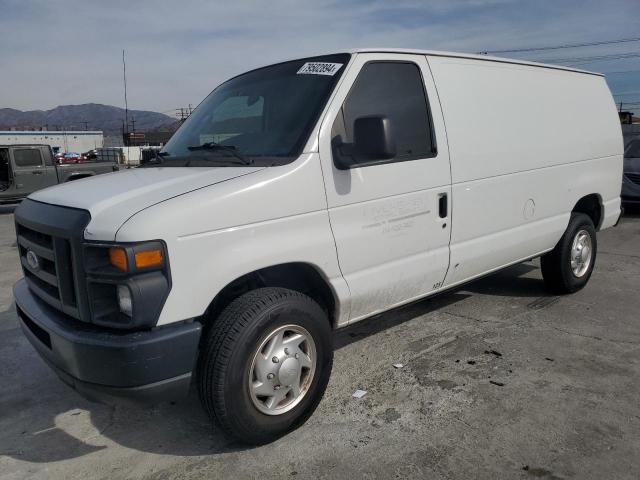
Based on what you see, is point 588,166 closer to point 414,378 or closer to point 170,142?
point 414,378

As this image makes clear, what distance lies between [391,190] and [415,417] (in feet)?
4.61

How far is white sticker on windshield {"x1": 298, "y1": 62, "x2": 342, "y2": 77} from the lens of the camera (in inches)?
131

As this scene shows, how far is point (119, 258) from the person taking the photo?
2.42 metres

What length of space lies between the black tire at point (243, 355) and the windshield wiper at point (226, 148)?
767 millimetres

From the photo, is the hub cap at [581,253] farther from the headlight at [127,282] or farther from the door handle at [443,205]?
the headlight at [127,282]

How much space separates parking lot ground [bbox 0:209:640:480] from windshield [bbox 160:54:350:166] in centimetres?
164

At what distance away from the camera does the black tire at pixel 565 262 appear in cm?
520

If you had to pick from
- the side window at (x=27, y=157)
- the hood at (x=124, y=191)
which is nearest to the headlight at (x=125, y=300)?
the hood at (x=124, y=191)

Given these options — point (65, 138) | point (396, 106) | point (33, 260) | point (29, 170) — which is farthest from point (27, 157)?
point (65, 138)

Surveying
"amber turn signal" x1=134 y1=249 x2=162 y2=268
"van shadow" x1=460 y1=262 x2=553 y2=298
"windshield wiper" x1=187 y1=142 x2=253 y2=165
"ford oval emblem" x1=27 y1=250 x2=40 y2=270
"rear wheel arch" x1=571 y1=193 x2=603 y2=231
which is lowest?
"van shadow" x1=460 y1=262 x2=553 y2=298

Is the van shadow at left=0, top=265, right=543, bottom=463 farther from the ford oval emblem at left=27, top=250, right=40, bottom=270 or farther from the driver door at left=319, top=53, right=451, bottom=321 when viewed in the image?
the driver door at left=319, top=53, right=451, bottom=321

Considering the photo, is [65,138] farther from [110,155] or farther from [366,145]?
[366,145]

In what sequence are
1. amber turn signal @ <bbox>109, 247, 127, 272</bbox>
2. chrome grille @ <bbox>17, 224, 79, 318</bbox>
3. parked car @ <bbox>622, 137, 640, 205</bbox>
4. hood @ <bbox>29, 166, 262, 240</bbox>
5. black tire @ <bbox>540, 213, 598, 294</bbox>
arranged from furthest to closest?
parked car @ <bbox>622, 137, 640, 205</bbox> → black tire @ <bbox>540, 213, 598, 294</bbox> → chrome grille @ <bbox>17, 224, 79, 318</bbox> → hood @ <bbox>29, 166, 262, 240</bbox> → amber turn signal @ <bbox>109, 247, 127, 272</bbox>

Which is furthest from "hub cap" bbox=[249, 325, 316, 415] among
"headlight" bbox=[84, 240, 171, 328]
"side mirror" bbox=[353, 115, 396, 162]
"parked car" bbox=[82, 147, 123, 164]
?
"parked car" bbox=[82, 147, 123, 164]
